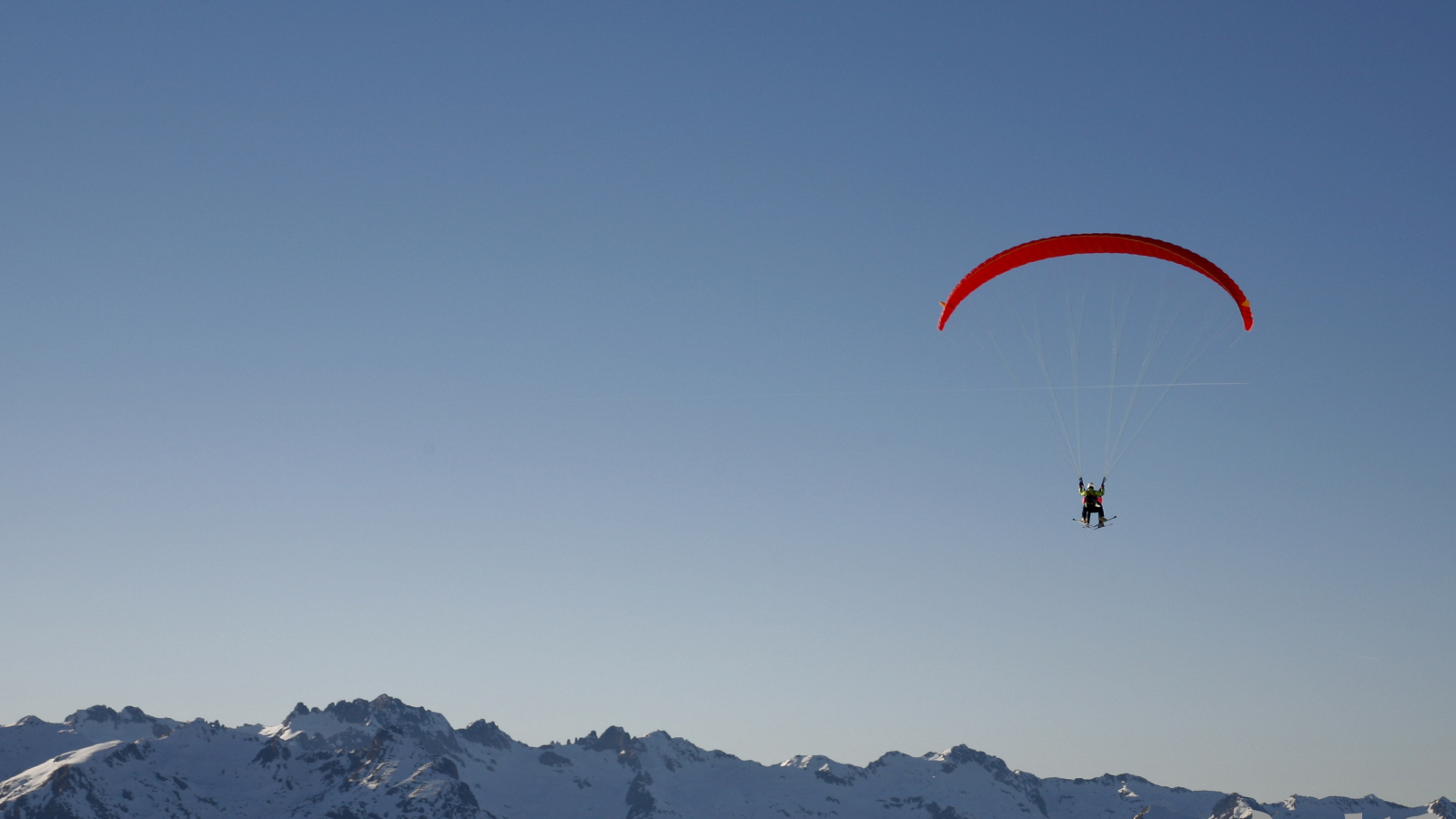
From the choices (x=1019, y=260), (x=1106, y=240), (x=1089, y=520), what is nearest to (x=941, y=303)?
(x=1019, y=260)

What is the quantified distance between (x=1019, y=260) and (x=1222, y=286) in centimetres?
831

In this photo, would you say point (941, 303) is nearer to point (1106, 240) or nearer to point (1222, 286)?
point (1106, 240)

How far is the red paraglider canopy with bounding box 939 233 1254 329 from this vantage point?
5106 cm

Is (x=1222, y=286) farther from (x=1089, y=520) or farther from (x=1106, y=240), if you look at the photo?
(x=1089, y=520)

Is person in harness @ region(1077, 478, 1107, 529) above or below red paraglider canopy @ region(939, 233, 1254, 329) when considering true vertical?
below

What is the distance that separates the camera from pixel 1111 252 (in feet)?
171

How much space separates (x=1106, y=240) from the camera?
51.3m

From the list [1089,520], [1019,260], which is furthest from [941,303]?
[1089,520]

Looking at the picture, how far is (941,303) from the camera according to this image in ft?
180

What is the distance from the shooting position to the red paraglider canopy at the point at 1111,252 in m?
51.1

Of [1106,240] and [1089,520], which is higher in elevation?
[1106,240]

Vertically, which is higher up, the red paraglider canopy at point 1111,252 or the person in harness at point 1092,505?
the red paraglider canopy at point 1111,252

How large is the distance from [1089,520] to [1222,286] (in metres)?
11.3

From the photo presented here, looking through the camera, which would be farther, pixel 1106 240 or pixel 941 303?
pixel 941 303
